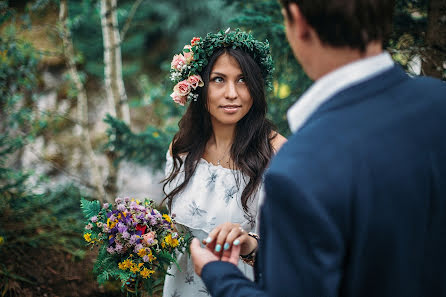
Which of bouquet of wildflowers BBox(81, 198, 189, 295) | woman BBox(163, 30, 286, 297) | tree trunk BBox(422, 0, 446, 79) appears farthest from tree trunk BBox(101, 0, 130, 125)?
tree trunk BBox(422, 0, 446, 79)

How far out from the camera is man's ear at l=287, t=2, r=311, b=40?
1023mm

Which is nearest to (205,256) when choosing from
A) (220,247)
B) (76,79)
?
(220,247)

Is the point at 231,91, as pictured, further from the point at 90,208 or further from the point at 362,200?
the point at 362,200

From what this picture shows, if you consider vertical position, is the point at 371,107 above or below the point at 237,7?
below

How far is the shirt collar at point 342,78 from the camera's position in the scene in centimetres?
99

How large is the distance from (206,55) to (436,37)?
84.3 inches

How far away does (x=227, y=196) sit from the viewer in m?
2.44

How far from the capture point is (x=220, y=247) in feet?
4.49

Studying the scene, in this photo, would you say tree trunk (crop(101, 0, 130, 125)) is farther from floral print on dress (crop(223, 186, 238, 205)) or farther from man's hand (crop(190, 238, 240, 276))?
man's hand (crop(190, 238, 240, 276))

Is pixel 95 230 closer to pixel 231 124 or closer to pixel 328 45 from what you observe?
pixel 231 124

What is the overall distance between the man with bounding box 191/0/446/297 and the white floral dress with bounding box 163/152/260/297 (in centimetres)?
134

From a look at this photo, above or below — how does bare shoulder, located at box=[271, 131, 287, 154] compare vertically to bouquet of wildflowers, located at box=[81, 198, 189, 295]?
above

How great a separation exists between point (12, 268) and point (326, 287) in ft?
12.8

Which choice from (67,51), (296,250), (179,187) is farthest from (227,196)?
(67,51)
